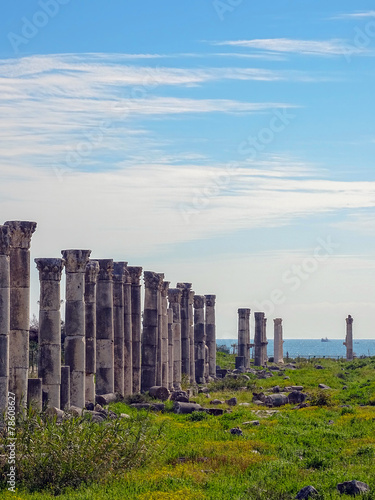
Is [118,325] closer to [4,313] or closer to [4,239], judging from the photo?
[4,313]

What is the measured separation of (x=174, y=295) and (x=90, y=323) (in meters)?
12.4

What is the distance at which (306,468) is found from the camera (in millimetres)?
18672

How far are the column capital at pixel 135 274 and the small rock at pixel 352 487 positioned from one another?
20.8m

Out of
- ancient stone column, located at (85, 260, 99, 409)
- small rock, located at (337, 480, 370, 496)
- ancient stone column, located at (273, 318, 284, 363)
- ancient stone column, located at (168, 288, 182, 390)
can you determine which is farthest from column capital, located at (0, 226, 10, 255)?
ancient stone column, located at (273, 318, 284, 363)

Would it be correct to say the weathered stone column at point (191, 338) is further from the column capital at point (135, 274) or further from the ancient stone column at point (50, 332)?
the ancient stone column at point (50, 332)

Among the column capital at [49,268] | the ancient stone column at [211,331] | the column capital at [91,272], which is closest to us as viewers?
the column capital at [49,268]

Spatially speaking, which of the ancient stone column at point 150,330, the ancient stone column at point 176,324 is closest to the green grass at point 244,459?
the ancient stone column at point 150,330

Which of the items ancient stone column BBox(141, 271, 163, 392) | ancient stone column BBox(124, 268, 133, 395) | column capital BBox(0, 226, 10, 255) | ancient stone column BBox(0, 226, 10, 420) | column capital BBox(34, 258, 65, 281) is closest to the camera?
ancient stone column BBox(0, 226, 10, 420)

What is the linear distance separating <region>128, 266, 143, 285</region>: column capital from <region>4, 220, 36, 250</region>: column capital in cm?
1237

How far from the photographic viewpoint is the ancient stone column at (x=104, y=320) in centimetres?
3259

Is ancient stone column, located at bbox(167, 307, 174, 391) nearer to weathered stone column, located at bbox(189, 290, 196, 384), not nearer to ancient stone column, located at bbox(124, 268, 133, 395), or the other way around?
weathered stone column, located at bbox(189, 290, 196, 384)

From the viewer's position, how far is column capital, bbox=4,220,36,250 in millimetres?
23578

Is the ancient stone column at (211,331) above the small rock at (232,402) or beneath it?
above

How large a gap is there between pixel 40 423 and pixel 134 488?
8.70 feet
